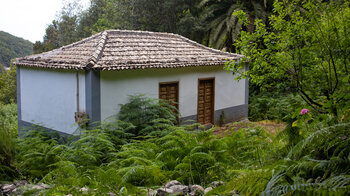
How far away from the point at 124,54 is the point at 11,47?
1580 inches

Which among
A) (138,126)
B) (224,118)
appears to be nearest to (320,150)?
(138,126)

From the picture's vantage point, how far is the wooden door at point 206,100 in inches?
474

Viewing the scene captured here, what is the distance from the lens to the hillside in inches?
1636

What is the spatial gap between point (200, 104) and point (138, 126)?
3.62 m

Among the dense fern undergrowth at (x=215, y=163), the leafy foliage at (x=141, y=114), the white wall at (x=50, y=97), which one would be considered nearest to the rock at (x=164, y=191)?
the dense fern undergrowth at (x=215, y=163)

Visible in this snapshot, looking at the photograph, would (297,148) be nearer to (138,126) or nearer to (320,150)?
(320,150)

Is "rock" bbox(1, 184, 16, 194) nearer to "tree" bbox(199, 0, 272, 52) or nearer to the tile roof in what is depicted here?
the tile roof

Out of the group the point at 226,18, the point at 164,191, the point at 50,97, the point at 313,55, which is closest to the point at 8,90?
the point at 226,18

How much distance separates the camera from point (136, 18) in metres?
21.6

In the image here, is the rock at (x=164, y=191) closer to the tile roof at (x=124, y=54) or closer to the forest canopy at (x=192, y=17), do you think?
the tile roof at (x=124, y=54)

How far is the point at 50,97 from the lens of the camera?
388 inches

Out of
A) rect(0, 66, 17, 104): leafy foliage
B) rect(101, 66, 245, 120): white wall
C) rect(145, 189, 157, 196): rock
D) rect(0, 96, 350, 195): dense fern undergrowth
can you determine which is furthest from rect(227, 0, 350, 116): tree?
rect(0, 66, 17, 104): leafy foliage

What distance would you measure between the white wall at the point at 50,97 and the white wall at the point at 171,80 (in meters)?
0.74

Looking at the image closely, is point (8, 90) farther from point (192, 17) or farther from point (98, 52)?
point (98, 52)
